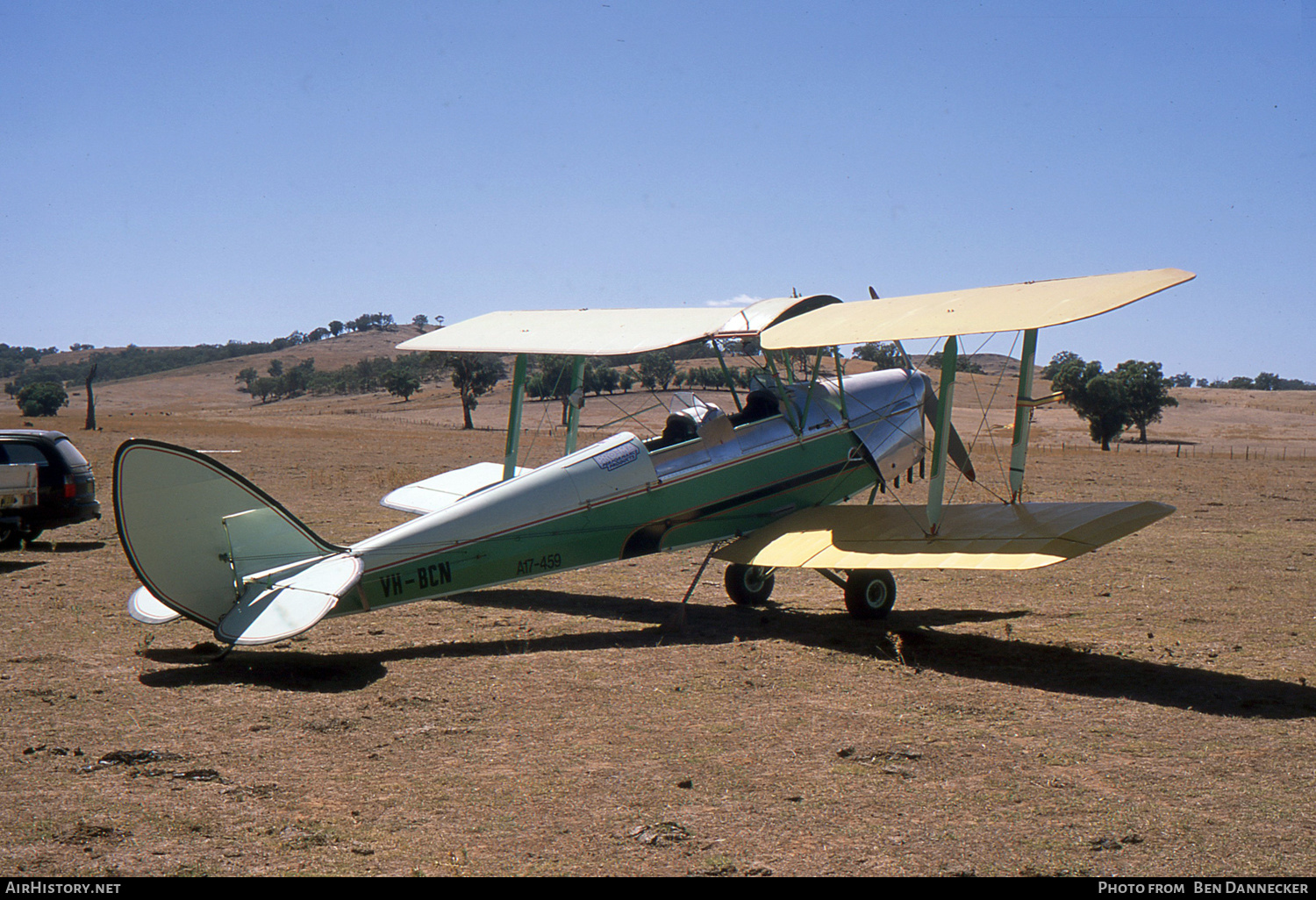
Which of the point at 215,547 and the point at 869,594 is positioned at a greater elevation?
the point at 215,547

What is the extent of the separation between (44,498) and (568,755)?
11.7 m

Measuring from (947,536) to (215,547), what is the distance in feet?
21.9

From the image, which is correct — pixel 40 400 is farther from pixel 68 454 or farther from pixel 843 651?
pixel 843 651

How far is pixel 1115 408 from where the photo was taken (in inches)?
1933

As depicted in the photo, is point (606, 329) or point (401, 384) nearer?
point (606, 329)

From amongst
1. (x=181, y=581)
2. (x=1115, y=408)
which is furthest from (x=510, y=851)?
(x=1115, y=408)

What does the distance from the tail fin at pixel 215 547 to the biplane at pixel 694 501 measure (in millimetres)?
15

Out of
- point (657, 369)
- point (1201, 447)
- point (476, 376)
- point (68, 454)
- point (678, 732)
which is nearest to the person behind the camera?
point (678, 732)

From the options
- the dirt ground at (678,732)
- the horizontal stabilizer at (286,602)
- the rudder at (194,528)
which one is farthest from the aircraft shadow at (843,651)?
the rudder at (194,528)

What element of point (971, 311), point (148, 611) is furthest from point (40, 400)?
point (971, 311)

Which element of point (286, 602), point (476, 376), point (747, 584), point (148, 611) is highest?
point (476, 376)

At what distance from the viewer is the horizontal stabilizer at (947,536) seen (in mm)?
8578

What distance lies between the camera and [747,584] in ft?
37.0

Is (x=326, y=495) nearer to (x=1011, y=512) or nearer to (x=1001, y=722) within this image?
(x=1011, y=512)
